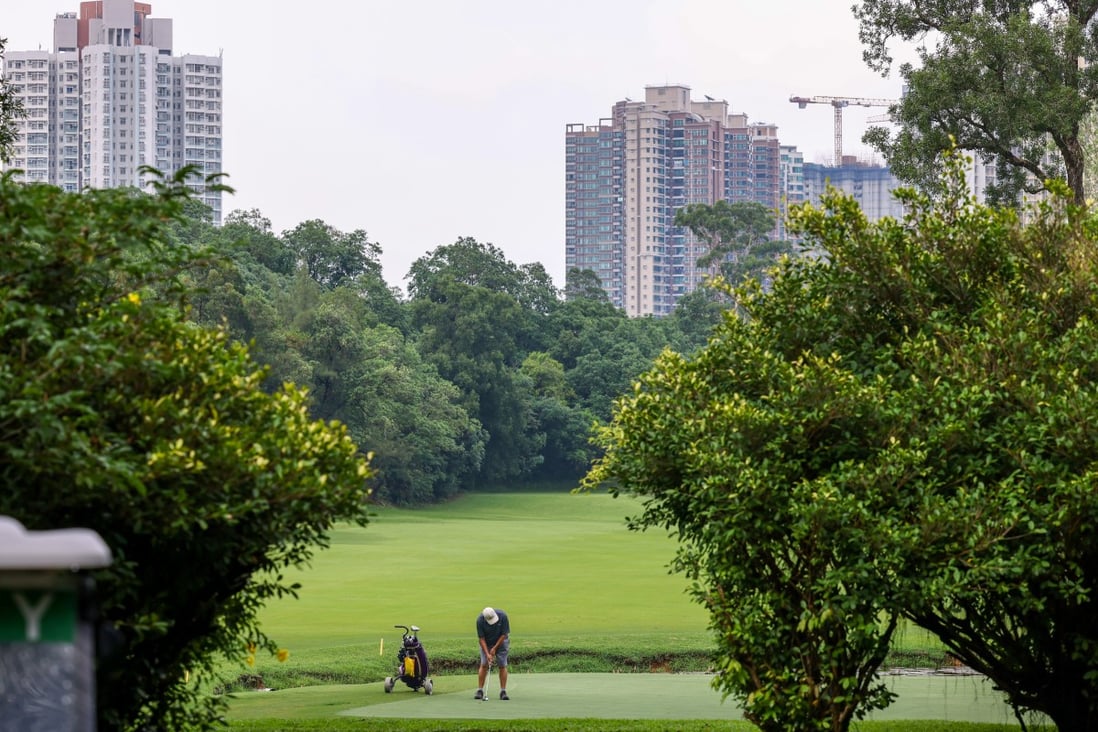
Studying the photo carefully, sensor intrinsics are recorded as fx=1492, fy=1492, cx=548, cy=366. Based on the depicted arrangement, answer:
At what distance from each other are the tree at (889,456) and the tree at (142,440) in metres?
4.00

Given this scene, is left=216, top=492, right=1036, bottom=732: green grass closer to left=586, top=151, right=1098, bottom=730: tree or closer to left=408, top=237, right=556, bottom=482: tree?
left=586, top=151, right=1098, bottom=730: tree

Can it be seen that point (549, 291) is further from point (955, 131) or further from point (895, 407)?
point (895, 407)

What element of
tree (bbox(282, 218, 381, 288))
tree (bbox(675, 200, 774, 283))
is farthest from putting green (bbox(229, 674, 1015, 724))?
tree (bbox(675, 200, 774, 283))

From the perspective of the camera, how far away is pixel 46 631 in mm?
3830

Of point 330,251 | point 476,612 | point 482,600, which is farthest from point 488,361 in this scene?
point 476,612

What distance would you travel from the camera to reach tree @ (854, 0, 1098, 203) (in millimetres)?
31844

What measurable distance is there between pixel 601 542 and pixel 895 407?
173 feet

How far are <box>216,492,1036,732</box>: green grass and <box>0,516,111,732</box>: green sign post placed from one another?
523 cm

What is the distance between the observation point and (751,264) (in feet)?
432

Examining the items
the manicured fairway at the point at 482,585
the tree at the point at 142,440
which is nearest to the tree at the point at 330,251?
the manicured fairway at the point at 482,585

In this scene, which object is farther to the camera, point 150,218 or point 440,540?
point 440,540

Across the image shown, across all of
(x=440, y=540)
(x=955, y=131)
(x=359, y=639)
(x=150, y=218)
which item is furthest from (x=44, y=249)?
(x=440, y=540)

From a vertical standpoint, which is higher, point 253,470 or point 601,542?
point 253,470

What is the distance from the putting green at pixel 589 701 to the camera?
746 inches
